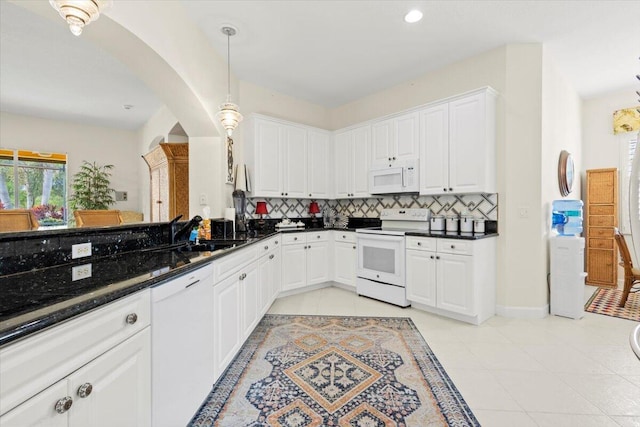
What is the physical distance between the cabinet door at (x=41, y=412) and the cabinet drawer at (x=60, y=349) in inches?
0.6

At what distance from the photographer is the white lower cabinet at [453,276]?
2.94 meters

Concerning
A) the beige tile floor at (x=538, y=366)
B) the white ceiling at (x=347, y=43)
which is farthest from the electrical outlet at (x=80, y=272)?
the white ceiling at (x=347, y=43)

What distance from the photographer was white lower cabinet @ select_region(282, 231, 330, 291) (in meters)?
3.79

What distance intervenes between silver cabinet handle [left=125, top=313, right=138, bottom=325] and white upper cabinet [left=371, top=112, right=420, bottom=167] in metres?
3.33

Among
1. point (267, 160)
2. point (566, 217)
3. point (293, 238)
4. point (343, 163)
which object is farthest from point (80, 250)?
point (566, 217)

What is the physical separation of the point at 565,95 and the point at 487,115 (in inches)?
69.3

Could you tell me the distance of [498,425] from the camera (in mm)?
1594

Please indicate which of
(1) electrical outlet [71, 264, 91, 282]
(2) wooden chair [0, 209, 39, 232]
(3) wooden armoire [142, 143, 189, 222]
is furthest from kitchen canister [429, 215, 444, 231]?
(2) wooden chair [0, 209, 39, 232]

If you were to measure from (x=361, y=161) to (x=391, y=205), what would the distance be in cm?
78

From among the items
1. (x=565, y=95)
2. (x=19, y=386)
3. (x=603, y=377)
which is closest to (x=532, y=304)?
(x=603, y=377)

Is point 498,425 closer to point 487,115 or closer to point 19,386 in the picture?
point 19,386

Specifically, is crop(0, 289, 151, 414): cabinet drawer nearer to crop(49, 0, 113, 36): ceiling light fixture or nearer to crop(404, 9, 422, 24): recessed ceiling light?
crop(49, 0, 113, 36): ceiling light fixture

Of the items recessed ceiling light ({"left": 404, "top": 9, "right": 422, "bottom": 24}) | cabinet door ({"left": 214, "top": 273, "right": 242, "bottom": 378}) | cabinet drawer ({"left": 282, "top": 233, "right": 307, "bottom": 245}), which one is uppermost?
recessed ceiling light ({"left": 404, "top": 9, "right": 422, "bottom": 24})

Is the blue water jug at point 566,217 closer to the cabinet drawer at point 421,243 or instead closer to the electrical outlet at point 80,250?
the cabinet drawer at point 421,243
